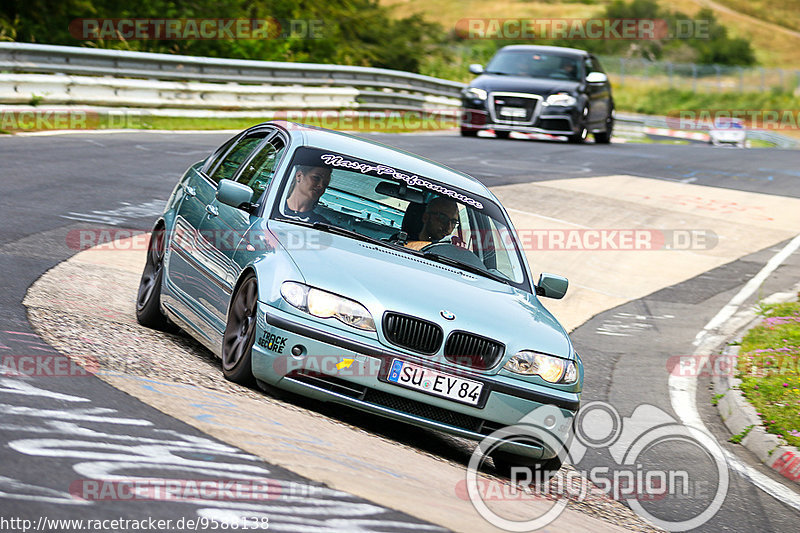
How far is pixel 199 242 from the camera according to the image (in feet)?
24.3

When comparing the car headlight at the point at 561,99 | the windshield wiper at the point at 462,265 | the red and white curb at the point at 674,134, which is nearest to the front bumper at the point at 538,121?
the car headlight at the point at 561,99

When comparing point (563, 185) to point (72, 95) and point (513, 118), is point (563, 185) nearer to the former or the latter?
point (513, 118)

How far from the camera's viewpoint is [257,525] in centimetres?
413

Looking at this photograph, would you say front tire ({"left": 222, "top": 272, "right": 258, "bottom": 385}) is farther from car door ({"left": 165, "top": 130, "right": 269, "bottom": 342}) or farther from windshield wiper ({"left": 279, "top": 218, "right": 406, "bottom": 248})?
windshield wiper ({"left": 279, "top": 218, "right": 406, "bottom": 248})

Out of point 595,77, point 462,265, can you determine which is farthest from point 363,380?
point 595,77

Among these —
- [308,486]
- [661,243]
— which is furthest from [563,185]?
[308,486]

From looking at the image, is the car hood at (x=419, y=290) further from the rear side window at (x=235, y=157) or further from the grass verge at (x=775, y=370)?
the grass verge at (x=775, y=370)

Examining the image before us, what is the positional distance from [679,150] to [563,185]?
33.5ft

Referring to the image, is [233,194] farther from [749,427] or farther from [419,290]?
[749,427]

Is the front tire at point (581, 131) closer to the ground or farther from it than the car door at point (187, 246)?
closer to the ground

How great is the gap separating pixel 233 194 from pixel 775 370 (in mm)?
5090

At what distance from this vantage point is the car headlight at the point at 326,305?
600 centimetres

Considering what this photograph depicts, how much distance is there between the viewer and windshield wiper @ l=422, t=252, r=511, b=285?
7.04 metres

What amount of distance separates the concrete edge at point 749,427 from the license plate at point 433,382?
2655 mm
